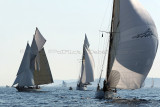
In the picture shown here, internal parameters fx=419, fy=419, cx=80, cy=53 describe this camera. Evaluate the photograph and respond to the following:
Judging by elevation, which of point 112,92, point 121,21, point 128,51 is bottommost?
point 112,92

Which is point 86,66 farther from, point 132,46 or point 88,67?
point 132,46

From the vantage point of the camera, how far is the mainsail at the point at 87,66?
127625mm

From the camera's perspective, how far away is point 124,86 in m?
57.3

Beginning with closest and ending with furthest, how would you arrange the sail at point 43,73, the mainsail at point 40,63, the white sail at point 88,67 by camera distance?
the mainsail at point 40,63 → the sail at point 43,73 → the white sail at point 88,67

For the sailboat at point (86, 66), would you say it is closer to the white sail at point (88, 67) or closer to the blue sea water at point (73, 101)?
the white sail at point (88, 67)

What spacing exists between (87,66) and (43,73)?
27.2 metres

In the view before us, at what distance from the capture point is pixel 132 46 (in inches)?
2183

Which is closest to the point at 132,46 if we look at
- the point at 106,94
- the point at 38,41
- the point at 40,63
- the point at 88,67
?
the point at 106,94

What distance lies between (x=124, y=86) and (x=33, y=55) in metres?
48.2

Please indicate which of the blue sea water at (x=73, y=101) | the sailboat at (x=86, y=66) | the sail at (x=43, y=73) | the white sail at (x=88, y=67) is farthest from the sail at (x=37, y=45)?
the sailboat at (x=86, y=66)

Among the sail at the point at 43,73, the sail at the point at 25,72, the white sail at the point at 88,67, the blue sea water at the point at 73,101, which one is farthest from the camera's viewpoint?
the white sail at the point at 88,67

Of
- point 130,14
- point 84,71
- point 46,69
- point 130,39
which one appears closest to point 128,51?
point 130,39

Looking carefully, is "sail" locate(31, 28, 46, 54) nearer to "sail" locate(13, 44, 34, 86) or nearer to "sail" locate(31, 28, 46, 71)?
"sail" locate(31, 28, 46, 71)

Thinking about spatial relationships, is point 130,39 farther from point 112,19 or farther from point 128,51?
point 112,19
